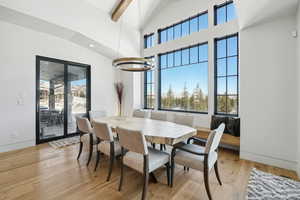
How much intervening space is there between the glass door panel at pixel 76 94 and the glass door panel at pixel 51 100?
0.76 feet

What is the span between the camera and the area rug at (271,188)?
6.06 feet

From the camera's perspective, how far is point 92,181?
221 cm

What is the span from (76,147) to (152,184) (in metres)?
2.44

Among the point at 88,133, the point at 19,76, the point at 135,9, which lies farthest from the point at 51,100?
the point at 135,9

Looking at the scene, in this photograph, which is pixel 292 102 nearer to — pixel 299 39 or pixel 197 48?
pixel 299 39

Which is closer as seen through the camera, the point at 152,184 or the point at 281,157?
the point at 152,184

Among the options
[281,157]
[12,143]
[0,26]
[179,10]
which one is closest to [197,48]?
[179,10]

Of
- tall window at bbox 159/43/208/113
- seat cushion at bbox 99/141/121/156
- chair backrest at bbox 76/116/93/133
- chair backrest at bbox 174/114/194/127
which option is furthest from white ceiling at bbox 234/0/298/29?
chair backrest at bbox 76/116/93/133

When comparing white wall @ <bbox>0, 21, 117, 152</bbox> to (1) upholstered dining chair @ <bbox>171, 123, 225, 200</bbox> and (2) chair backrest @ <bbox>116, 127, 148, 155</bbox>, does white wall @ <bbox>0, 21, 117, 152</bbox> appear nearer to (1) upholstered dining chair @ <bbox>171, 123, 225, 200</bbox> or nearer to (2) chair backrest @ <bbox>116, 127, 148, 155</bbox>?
(2) chair backrest @ <bbox>116, 127, 148, 155</bbox>

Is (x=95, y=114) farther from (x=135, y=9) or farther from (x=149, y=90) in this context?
(x=135, y=9)

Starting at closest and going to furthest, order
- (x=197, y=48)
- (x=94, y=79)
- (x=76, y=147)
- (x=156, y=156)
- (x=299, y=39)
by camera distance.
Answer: (x=156, y=156), (x=299, y=39), (x=76, y=147), (x=197, y=48), (x=94, y=79)

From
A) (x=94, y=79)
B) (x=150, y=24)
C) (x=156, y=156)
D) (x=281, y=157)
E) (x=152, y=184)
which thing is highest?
(x=150, y=24)

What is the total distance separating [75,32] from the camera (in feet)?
12.6

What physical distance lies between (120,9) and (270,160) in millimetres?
5230
